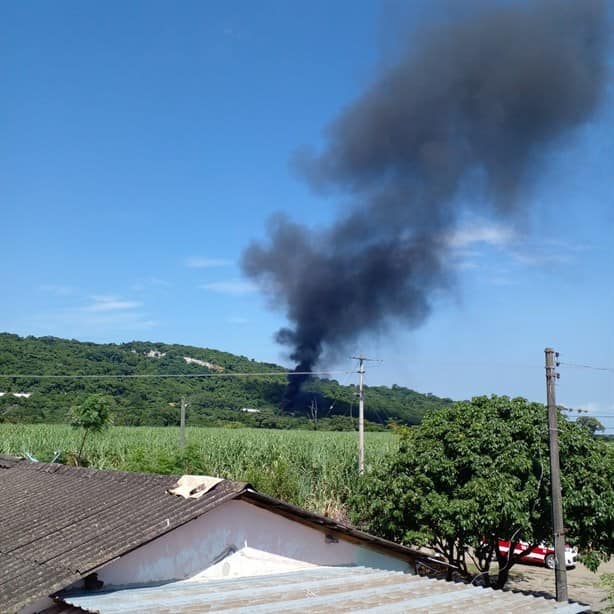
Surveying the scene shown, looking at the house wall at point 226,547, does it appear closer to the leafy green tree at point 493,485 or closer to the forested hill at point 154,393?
the leafy green tree at point 493,485

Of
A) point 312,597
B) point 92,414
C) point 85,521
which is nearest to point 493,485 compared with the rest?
point 312,597

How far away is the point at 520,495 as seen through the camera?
581 inches

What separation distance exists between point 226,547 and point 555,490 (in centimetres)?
766

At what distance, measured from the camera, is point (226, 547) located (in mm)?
9344

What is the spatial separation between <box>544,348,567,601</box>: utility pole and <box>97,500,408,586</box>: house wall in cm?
446

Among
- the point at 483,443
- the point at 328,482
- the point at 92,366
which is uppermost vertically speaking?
the point at 92,366

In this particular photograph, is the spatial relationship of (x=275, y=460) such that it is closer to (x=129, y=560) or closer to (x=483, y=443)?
(x=483, y=443)

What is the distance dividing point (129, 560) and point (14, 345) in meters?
65.5

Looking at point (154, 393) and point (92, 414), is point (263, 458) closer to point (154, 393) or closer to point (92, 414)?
point (92, 414)

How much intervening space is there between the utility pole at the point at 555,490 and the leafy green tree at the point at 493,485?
866mm

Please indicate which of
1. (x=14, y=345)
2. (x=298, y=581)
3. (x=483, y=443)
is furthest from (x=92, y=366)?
(x=298, y=581)

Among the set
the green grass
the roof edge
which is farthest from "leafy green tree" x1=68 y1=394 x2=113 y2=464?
the roof edge

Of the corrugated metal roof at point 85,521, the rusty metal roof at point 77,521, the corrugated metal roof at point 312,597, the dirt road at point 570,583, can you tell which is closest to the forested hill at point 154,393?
the dirt road at point 570,583

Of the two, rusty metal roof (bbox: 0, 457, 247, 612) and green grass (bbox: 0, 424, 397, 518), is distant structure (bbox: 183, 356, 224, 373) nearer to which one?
green grass (bbox: 0, 424, 397, 518)
